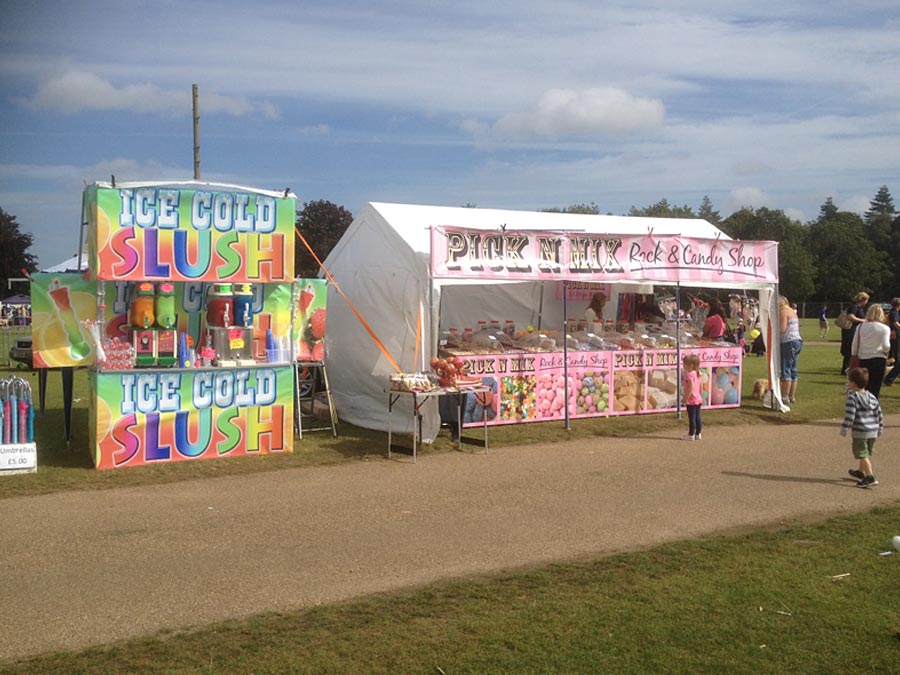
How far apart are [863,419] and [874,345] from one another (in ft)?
13.5

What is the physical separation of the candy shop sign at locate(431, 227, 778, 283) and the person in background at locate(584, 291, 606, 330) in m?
3.00

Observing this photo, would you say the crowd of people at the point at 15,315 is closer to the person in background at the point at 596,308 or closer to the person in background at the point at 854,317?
the person in background at the point at 596,308

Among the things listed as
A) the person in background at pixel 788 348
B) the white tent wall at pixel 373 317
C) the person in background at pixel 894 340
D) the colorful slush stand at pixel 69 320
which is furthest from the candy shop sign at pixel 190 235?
the person in background at pixel 894 340

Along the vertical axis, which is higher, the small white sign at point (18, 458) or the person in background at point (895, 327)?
the person in background at point (895, 327)

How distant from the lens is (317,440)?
11211 millimetres

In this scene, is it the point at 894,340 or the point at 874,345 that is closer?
A: the point at 874,345

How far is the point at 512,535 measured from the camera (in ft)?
22.7

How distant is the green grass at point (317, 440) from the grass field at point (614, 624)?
14.2 feet

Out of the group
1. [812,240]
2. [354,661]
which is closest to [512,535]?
[354,661]

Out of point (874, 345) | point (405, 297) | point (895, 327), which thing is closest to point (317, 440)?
point (405, 297)

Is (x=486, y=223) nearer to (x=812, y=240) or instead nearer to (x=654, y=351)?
(x=654, y=351)

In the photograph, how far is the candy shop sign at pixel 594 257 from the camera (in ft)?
35.8

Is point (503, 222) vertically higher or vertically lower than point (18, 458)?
higher

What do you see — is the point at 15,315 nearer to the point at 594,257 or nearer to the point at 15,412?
the point at 15,412
